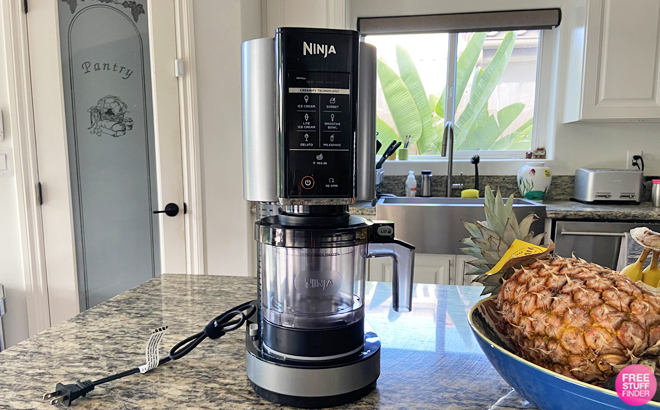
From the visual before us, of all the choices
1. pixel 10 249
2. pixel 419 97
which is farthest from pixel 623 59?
pixel 10 249

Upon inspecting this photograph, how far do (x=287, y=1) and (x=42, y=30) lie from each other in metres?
1.26

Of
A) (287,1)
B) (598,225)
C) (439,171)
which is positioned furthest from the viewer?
(439,171)

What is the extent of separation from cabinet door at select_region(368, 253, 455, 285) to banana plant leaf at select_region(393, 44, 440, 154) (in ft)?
3.73

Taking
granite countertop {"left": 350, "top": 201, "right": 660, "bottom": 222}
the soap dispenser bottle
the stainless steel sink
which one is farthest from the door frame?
the soap dispenser bottle

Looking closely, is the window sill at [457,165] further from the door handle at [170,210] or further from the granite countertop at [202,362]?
the granite countertop at [202,362]

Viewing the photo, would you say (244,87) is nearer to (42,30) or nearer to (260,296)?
(260,296)

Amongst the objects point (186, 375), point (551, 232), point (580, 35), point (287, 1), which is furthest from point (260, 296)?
point (580, 35)

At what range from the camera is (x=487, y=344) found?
0.50 metres

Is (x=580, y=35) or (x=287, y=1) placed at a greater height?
(x=287, y=1)

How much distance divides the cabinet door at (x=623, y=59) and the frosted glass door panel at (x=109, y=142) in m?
2.45

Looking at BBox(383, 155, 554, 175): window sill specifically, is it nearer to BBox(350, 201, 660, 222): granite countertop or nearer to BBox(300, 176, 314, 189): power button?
BBox(350, 201, 660, 222): granite countertop

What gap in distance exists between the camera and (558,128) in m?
2.82

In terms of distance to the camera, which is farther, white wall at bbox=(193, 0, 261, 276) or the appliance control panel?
white wall at bbox=(193, 0, 261, 276)

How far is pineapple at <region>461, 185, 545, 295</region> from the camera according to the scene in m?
0.65
